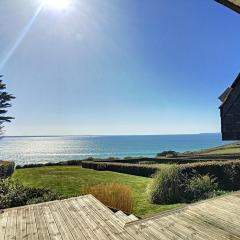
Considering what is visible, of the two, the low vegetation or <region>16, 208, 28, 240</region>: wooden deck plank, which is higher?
the low vegetation

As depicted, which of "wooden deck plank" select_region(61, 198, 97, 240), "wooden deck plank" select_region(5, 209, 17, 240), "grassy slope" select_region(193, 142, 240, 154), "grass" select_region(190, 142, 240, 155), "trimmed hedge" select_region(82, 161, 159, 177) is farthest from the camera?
"grass" select_region(190, 142, 240, 155)

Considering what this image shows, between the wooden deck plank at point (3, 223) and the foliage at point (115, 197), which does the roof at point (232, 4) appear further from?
the foliage at point (115, 197)

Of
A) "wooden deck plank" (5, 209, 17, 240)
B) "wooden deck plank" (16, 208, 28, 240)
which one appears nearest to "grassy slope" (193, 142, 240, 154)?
"wooden deck plank" (16, 208, 28, 240)

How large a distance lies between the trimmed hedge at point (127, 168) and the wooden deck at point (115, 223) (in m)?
13.9

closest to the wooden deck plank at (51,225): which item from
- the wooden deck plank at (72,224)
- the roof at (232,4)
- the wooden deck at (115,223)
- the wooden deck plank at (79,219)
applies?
the wooden deck at (115,223)

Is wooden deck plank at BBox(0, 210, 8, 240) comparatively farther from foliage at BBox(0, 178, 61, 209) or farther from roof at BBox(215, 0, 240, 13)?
Answer: roof at BBox(215, 0, 240, 13)

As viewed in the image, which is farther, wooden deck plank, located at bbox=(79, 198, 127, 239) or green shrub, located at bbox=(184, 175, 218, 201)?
green shrub, located at bbox=(184, 175, 218, 201)

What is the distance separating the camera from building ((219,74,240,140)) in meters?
4.04

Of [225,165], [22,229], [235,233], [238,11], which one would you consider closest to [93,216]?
[22,229]

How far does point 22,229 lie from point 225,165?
1371 cm

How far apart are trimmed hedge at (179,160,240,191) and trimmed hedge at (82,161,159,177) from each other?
4716 millimetres

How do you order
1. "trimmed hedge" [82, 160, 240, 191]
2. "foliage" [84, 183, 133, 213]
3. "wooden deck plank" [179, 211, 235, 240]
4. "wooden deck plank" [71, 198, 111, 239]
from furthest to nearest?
"trimmed hedge" [82, 160, 240, 191] < "foliage" [84, 183, 133, 213] < "wooden deck plank" [71, 198, 111, 239] < "wooden deck plank" [179, 211, 235, 240]

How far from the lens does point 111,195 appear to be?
10844 millimetres

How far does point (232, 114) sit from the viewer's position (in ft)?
13.7
